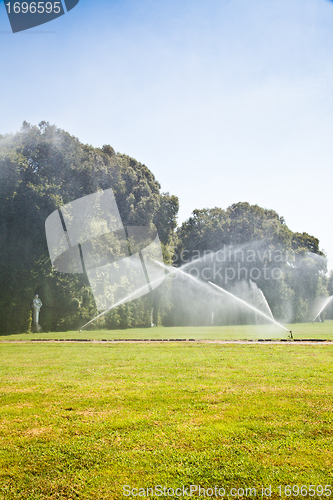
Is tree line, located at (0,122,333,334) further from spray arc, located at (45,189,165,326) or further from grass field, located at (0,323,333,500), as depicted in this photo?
grass field, located at (0,323,333,500)

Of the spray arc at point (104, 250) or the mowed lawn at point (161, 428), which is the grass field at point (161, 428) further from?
the spray arc at point (104, 250)

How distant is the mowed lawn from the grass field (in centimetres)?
2

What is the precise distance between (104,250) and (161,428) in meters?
29.2

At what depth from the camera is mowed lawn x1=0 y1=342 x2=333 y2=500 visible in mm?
4414

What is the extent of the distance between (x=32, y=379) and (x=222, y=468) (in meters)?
6.91

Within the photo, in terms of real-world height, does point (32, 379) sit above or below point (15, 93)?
below

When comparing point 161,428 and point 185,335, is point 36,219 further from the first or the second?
point 161,428

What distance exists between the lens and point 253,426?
595 cm

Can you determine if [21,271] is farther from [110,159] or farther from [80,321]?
[110,159]

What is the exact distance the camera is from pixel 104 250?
34469mm

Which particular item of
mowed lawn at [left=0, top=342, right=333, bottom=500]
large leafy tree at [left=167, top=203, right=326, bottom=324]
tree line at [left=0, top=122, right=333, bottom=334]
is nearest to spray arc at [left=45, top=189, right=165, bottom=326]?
tree line at [left=0, top=122, right=333, bottom=334]

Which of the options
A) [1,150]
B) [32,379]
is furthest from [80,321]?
[32,379]

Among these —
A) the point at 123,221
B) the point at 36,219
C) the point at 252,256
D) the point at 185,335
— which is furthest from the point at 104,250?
the point at 252,256

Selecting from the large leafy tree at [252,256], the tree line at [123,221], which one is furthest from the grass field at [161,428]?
the large leafy tree at [252,256]
